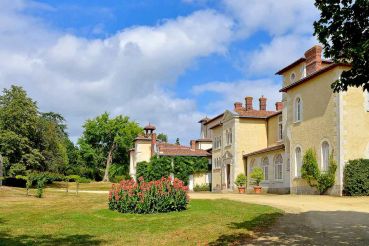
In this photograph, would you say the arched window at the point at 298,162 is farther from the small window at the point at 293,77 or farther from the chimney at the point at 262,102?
the chimney at the point at 262,102

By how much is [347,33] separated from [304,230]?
551cm

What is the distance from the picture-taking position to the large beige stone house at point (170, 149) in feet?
163

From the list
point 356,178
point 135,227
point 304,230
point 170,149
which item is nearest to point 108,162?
point 170,149

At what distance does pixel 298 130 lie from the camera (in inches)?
1236

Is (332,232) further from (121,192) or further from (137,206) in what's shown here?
(121,192)

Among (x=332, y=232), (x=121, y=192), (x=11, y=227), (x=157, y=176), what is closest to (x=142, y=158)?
(x=157, y=176)

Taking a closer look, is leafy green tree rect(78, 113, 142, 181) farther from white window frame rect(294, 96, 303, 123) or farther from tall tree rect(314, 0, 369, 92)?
tall tree rect(314, 0, 369, 92)

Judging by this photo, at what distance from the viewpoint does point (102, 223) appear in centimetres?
1484

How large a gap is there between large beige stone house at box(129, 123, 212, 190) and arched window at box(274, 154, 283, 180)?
574 inches

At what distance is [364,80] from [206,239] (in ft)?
17.4

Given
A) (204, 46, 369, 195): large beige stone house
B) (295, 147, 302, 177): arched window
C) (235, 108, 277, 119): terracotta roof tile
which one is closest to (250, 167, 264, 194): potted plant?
(204, 46, 369, 195): large beige stone house

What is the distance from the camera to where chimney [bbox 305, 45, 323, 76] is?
30.6 m

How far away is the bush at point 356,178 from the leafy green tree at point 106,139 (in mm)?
55165

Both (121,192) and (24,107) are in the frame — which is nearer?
(121,192)
